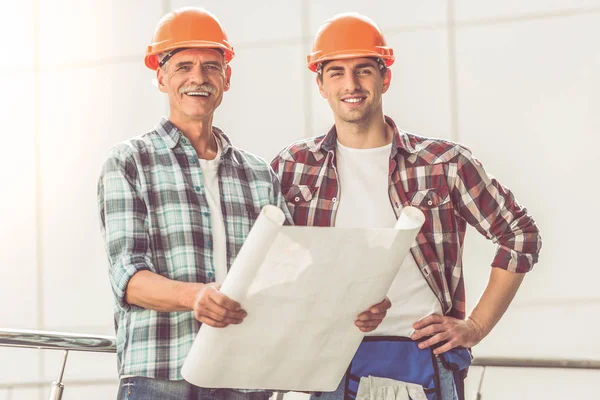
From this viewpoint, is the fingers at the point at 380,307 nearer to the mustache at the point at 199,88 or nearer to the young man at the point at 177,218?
the young man at the point at 177,218

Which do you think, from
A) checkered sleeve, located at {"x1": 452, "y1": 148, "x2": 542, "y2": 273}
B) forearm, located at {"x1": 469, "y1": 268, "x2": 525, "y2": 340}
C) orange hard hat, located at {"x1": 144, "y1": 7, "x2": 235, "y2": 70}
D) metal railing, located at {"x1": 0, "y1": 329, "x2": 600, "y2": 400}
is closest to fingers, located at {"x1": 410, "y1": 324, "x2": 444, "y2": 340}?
forearm, located at {"x1": 469, "y1": 268, "x2": 525, "y2": 340}

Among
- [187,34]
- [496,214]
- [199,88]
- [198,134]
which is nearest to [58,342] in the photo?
[198,134]

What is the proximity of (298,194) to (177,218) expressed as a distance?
0.69 meters

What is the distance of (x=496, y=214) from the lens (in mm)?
3127

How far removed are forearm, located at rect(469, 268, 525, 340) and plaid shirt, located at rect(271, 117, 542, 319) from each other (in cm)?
4

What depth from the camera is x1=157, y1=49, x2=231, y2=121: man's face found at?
2.71m

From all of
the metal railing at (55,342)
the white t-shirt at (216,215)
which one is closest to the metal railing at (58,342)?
the metal railing at (55,342)

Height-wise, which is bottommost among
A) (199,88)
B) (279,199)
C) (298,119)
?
(279,199)

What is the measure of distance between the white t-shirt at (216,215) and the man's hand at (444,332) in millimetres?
668

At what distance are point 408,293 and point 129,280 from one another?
0.95m

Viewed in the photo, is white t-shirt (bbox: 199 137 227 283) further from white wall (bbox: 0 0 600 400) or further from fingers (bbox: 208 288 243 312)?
white wall (bbox: 0 0 600 400)

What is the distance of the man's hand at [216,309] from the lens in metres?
2.10

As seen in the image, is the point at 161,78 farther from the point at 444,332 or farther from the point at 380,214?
the point at 444,332

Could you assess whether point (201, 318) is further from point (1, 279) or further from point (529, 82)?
point (1, 279)
